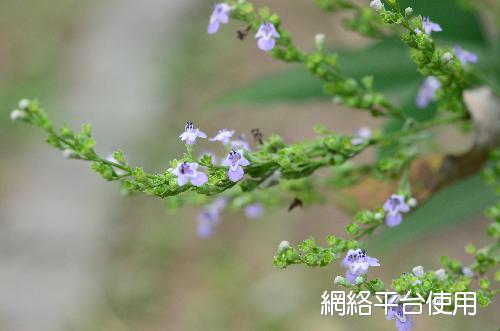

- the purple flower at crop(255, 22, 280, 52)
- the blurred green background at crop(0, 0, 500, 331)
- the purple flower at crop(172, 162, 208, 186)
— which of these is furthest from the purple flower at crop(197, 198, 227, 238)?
the blurred green background at crop(0, 0, 500, 331)

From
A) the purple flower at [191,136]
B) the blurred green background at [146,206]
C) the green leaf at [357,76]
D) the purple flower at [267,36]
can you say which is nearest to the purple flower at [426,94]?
the green leaf at [357,76]

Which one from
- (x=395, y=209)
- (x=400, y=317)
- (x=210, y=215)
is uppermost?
(x=210, y=215)

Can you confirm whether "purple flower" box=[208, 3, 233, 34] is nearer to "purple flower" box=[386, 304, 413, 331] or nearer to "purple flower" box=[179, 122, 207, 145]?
"purple flower" box=[179, 122, 207, 145]

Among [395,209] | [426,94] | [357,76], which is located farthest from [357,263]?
[357,76]

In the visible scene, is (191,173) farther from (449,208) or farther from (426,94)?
(449,208)

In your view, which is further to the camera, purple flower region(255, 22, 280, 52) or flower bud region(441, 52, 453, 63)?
purple flower region(255, 22, 280, 52)

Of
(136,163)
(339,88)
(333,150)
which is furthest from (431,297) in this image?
(136,163)

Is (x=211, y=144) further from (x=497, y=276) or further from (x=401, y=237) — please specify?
(x=497, y=276)
